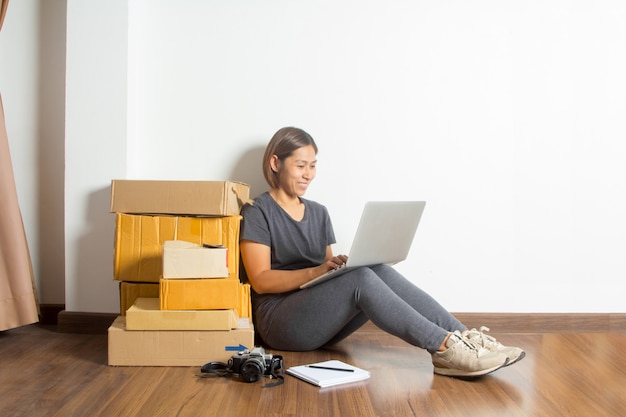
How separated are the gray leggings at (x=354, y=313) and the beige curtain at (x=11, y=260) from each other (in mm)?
984

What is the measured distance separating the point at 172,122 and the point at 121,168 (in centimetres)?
31

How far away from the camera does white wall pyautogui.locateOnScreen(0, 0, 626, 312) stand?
2.86 metres

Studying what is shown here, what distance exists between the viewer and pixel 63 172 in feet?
9.82

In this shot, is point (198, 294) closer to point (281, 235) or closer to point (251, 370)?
point (251, 370)

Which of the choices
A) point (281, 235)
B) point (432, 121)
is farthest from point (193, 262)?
point (432, 121)

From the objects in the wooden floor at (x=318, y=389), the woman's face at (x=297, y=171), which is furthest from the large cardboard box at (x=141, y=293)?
the woman's face at (x=297, y=171)

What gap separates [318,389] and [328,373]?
124 mm

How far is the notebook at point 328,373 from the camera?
6.74 feet

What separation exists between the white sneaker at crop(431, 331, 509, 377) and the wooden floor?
0.14 ft

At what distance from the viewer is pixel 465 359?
6.89 feet

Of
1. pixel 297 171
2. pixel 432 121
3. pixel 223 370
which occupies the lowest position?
pixel 223 370

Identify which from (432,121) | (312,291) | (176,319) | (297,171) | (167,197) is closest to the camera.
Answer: (176,319)

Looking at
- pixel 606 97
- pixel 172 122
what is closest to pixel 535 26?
pixel 606 97

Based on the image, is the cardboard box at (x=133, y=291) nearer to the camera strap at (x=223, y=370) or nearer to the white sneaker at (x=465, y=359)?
the camera strap at (x=223, y=370)
